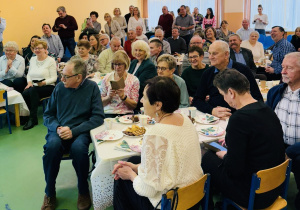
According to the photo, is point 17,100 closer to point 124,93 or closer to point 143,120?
point 124,93

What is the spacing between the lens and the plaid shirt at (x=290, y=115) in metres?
2.72

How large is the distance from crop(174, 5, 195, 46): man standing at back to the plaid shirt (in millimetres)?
7183

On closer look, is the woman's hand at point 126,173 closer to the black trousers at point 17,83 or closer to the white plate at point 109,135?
the white plate at point 109,135

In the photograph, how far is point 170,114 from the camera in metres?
1.88

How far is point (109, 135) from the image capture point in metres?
2.51

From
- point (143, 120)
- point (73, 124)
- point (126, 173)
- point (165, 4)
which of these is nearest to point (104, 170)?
point (126, 173)

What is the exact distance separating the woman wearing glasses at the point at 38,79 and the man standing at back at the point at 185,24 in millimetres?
5537

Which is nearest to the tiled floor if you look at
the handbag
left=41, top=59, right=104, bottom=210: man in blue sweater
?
left=41, top=59, right=104, bottom=210: man in blue sweater

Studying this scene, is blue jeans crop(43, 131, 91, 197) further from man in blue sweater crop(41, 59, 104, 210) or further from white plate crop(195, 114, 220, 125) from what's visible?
white plate crop(195, 114, 220, 125)

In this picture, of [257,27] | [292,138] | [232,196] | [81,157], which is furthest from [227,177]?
[257,27]

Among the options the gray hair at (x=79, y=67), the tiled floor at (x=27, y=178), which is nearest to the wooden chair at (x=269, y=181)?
the tiled floor at (x=27, y=178)

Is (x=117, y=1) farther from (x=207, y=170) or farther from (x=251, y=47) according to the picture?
(x=207, y=170)

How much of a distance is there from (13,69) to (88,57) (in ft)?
4.61

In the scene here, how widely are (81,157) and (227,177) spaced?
4.20 feet
